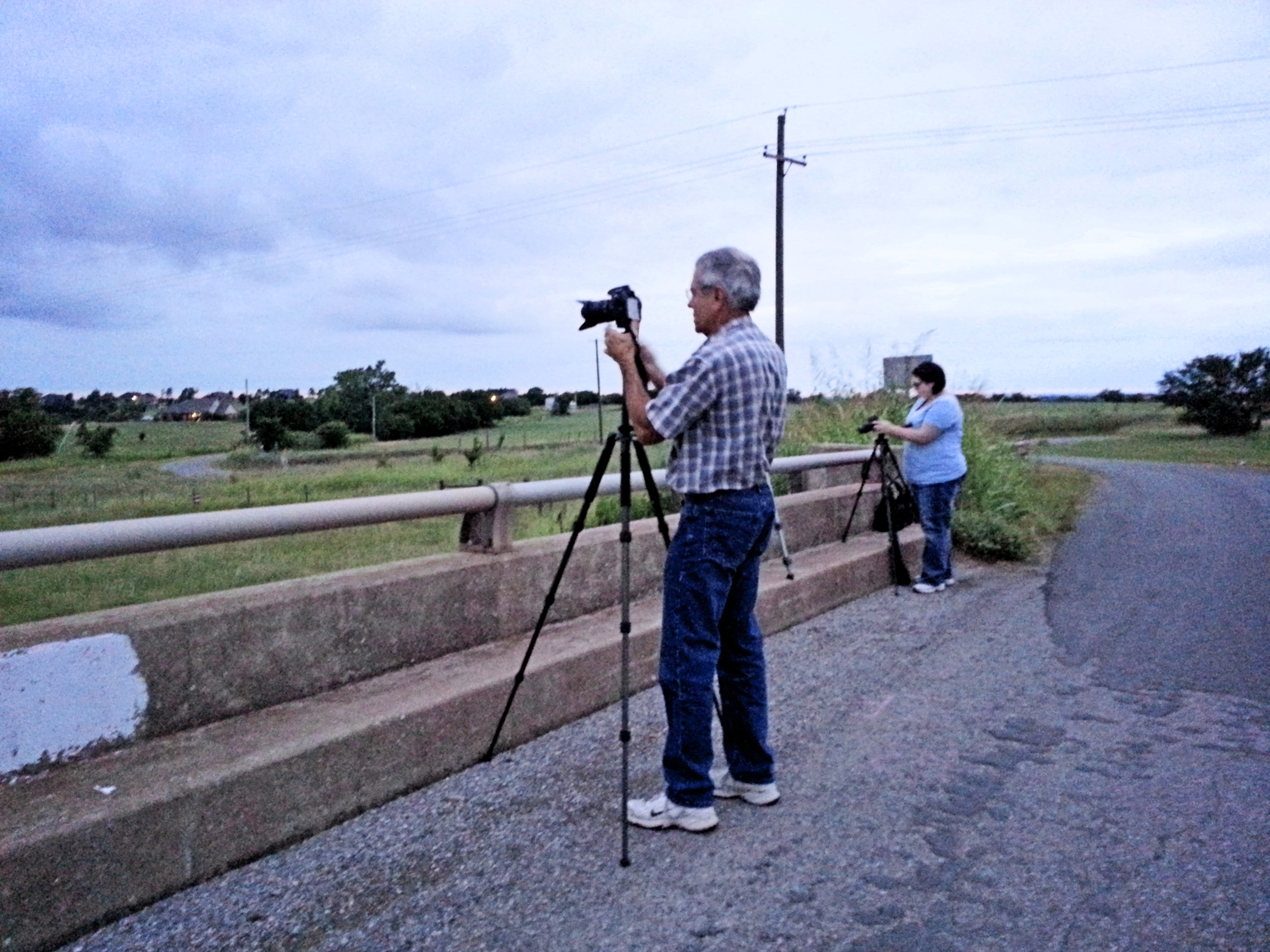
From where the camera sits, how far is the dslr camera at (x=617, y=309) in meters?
3.81

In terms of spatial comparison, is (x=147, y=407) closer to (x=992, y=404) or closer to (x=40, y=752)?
(x=40, y=752)

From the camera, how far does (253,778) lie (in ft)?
11.3

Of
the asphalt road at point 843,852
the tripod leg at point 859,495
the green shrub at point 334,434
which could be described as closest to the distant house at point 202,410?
the green shrub at point 334,434

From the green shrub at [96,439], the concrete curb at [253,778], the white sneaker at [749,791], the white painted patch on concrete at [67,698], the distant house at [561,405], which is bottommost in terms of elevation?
the white sneaker at [749,791]

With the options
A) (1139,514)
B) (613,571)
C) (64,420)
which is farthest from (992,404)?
(64,420)

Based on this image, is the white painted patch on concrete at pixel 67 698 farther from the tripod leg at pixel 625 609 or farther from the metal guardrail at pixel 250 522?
the tripod leg at pixel 625 609

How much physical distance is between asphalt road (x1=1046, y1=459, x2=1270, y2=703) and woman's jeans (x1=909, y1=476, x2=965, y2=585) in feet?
3.04

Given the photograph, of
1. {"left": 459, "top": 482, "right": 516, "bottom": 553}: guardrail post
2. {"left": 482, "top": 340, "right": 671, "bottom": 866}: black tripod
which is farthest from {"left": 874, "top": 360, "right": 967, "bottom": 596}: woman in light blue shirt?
{"left": 482, "top": 340, "right": 671, "bottom": 866}: black tripod

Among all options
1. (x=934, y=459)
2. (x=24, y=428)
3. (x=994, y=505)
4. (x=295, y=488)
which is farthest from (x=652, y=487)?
(x=994, y=505)

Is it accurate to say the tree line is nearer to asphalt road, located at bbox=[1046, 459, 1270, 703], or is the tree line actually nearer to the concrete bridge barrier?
the concrete bridge barrier

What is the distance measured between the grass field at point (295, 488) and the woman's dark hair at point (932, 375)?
8.43ft

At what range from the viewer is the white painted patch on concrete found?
10.5 ft

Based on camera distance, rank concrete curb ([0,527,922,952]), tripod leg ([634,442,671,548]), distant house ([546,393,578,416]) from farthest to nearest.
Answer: distant house ([546,393,578,416]) < tripod leg ([634,442,671,548]) < concrete curb ([0,527,922,952])

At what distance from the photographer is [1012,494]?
1210 cm
